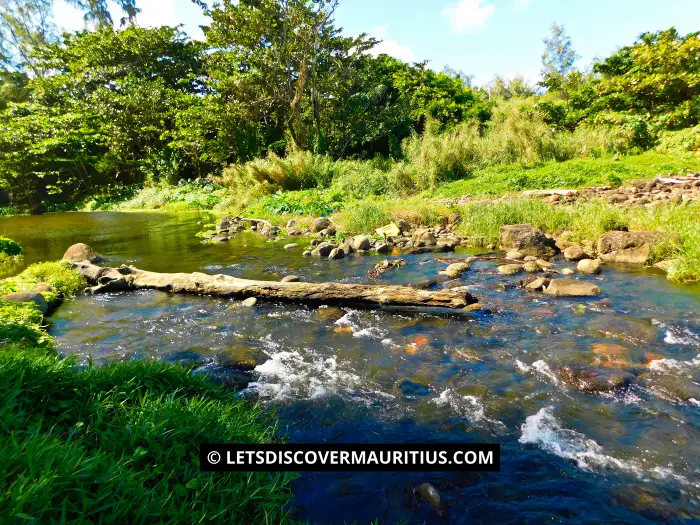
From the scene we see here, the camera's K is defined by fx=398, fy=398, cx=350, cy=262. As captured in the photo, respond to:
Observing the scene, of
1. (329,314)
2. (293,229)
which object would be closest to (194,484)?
(329,314)

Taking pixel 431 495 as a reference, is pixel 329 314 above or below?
above

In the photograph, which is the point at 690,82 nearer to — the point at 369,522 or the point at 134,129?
the point at 369,522

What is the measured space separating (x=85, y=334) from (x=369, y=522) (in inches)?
208

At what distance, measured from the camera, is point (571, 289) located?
6.69 metres

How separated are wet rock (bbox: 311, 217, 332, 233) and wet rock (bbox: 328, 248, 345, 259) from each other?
11.7 ft

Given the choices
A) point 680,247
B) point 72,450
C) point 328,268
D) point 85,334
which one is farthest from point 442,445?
point 680,247

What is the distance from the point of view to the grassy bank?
186 centimetres

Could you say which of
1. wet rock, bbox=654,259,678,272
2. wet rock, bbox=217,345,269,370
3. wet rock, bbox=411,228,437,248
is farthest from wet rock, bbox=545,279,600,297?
wet rock, bbox=217,345,269,370

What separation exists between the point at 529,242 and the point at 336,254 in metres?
4.76

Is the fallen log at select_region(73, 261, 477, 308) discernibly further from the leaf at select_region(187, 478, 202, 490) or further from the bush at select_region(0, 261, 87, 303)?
the leaf at select_region(187, 478, 202, 490)

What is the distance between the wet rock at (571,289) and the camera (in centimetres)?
662

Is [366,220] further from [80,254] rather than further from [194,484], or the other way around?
[194,484]

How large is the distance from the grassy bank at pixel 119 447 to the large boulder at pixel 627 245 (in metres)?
8.13

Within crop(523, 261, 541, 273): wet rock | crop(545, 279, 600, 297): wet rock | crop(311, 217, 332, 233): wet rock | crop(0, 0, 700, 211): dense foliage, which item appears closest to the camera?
crop(545, 279, 600, 297): wet rock
